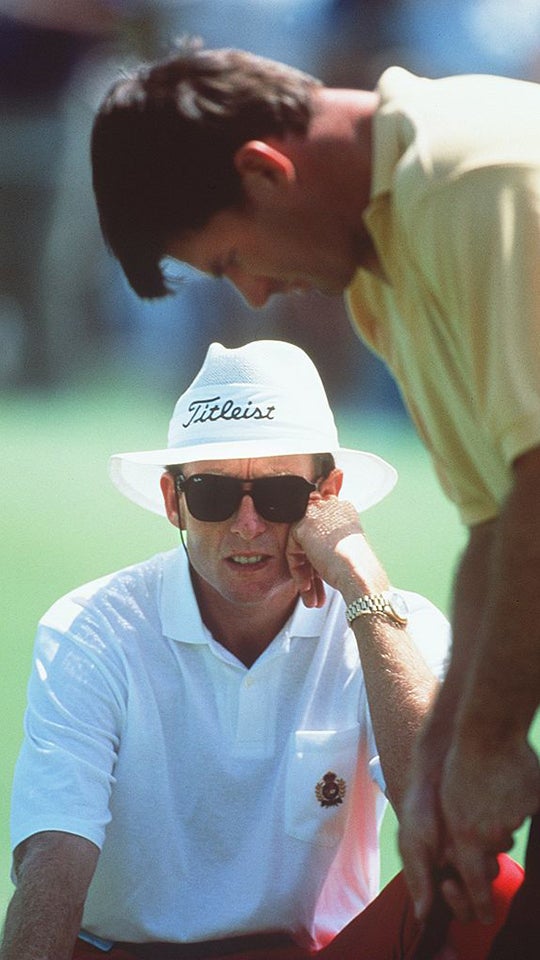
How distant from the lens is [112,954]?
2924mm

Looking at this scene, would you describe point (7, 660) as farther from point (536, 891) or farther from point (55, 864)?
point (536, 891)

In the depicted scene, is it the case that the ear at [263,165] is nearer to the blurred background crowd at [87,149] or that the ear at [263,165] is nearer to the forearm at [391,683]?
the forearm at [391,683]

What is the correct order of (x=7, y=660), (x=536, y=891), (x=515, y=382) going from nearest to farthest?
(x=515, y=382) → (x=536, y=891) → (x=7, y=660)

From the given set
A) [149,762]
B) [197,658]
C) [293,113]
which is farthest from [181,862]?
[293,113]

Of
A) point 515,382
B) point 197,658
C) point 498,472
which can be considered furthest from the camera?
point 197,658

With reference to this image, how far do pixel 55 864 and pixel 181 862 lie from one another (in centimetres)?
35

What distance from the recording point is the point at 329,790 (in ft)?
9.74

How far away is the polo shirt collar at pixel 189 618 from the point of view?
3.10m

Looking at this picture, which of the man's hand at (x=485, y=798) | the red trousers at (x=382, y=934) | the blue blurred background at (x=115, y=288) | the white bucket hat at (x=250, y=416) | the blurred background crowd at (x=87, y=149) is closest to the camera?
the man's hand at (x=485, y=798)

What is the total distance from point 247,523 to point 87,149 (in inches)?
424

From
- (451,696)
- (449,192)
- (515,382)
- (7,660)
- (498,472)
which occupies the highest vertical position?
(449,192)

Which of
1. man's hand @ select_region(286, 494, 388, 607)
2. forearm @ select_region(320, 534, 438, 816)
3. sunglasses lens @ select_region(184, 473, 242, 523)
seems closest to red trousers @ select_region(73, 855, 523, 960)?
forearm @ select_region(320, 534, 438, 816)

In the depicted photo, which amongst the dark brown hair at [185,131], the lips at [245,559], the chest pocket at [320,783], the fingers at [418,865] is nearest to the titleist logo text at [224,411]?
the lips at [245,559]

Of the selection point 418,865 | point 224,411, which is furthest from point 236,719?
point 418,865
